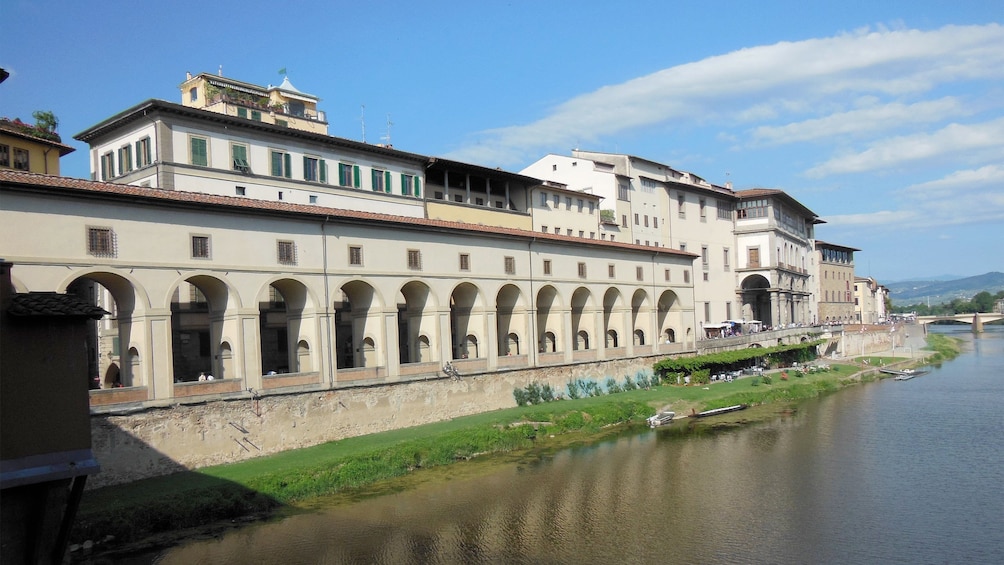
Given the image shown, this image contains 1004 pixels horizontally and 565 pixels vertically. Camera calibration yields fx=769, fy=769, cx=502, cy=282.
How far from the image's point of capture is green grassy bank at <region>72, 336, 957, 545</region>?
70.2 ft

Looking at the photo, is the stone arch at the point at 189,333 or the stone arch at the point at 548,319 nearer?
the stone arch at the point at 189,333

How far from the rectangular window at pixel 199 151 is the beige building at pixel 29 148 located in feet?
21.3

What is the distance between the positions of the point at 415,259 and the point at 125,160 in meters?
13.4

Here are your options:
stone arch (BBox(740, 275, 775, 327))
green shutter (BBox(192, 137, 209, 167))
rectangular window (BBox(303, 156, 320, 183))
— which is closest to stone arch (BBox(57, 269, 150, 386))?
green shutter (BBox(192, 137, 209, 167))

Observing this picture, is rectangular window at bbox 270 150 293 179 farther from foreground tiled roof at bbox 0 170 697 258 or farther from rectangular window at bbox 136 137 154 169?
foreground tiled roof at bbox 0 170 697 258

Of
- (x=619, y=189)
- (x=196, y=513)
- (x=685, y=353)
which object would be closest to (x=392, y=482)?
(x=196, y=513)

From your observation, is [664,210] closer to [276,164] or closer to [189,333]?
Result: [276,164]

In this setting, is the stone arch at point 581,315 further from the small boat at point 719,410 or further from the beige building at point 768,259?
the beige building at point 768,259

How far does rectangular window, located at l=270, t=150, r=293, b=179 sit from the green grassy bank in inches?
536

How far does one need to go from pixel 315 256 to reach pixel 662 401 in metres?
21.4

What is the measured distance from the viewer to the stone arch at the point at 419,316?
1404 inches

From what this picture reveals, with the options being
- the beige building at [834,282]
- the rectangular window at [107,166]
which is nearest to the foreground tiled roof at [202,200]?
the rectangular window at [107,166]

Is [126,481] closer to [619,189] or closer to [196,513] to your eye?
[196,513]

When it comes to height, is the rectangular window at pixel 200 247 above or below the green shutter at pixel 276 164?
below
